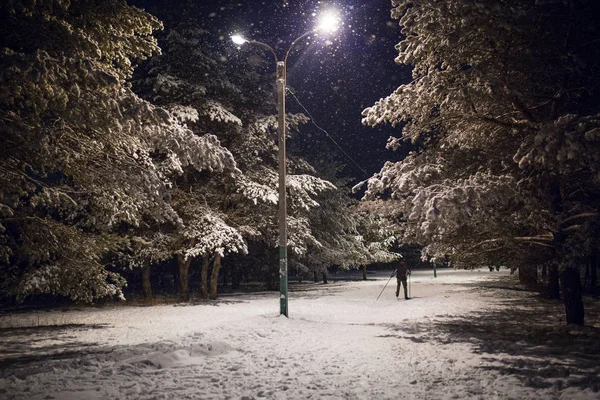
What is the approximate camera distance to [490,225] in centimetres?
1117

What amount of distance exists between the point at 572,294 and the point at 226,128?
15753 millimetres

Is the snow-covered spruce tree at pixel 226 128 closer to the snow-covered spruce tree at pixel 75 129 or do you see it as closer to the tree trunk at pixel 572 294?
the snow-covered spruce tree at pixel 75 129

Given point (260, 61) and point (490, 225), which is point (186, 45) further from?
point (490, 225)

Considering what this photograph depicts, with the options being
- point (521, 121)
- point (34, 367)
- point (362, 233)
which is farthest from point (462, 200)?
point (362, 233)

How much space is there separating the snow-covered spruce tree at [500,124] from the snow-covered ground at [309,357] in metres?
2.22

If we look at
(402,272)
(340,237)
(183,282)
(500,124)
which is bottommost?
(183,282)

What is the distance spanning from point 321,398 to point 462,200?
4.59 meters

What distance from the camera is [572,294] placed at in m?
11.2

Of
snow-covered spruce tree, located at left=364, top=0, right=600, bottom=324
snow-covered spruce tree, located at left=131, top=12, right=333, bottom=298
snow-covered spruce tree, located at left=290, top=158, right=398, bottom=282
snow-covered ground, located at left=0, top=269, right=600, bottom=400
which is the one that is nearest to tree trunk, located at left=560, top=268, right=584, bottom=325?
snow-covered spruce tree, located at left=364, top=0, right=600, bottom=324

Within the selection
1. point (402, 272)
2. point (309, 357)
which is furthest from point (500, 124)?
point (402, 272)

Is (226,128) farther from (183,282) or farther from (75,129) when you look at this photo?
(75,129)

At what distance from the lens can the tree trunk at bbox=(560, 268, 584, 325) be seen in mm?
11039

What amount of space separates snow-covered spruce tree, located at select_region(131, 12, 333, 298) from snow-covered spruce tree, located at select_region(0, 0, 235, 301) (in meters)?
7.66

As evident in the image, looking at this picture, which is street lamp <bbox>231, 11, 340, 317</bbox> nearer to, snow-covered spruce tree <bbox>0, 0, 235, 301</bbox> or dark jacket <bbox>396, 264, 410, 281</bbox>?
snow-covered spruce tree <bbox>0, 0, 235, 301</bbox>
